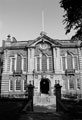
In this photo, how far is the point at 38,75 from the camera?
27656mm

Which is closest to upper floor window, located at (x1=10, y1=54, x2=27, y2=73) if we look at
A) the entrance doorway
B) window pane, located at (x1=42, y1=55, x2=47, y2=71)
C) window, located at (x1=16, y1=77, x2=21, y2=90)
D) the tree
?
window, located at (x1=16, y1=77, x2=21, y2=90)

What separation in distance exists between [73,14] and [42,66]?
16952 mm

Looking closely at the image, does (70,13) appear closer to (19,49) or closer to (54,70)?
(54,70)

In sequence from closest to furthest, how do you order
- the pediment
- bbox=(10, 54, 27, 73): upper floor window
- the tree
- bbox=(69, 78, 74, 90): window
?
the tree < bbox=(69, 78, 74, 90): window < bbox=(10, 54, 27, 73): upper floor window < the pediment

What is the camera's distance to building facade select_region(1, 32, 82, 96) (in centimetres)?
2755

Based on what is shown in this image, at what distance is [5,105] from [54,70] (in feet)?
46.5

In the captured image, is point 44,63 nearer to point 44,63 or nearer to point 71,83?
point 44,63

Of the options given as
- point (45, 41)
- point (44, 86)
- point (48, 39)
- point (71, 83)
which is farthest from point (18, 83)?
point (48, 39)

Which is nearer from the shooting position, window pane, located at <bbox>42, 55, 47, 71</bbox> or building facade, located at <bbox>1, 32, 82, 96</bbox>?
building facade, located at <bbox>1, 32, 82, 96</bbox>

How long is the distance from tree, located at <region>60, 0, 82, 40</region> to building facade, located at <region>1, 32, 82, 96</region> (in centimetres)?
1470

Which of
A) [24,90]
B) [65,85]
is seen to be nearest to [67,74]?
[65,85]

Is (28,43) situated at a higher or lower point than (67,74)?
higher

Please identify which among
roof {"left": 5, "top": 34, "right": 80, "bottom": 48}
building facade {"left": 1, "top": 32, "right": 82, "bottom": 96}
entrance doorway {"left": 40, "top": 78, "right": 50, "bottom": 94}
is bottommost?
entrance doorway {"left": 40, "top": 78, "right": 50, "bottom": 94}

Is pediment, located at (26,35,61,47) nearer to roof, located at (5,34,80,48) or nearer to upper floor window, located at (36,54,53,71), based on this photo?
roof, located at (5,34,80,48)
